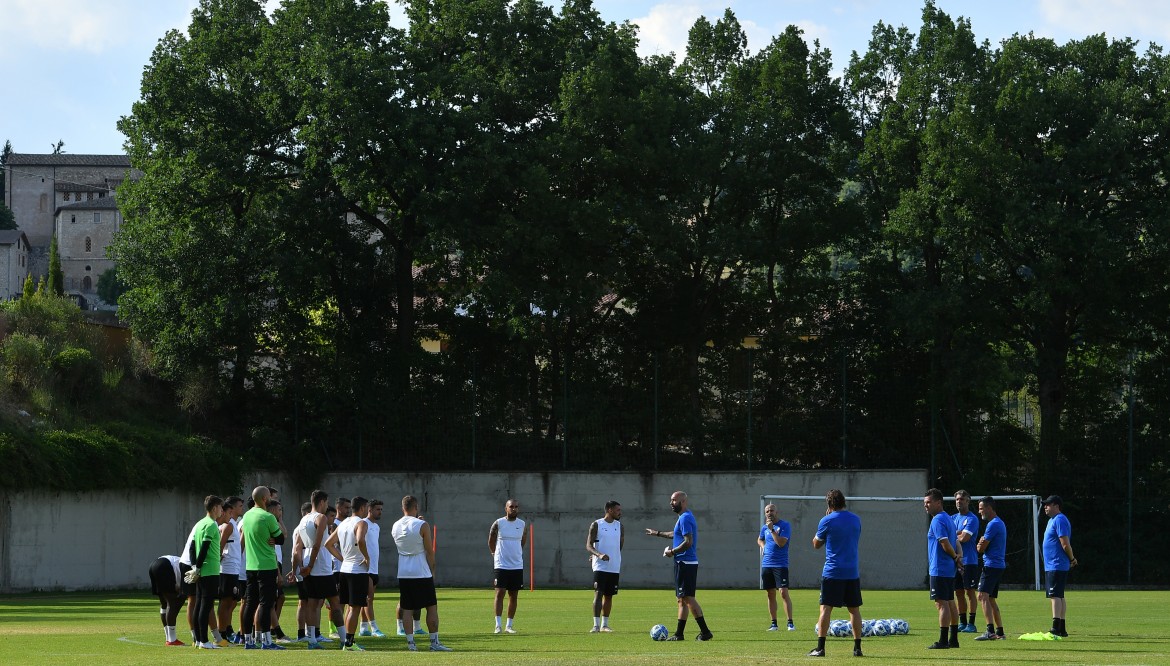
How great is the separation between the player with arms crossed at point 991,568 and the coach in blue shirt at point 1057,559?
0.62 meters

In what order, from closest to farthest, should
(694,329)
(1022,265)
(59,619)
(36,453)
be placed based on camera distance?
(59,619)
(36,453)
(1022,265)
(694,329)

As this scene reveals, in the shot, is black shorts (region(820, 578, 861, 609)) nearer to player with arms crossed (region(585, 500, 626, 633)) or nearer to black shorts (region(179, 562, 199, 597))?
player with arms crossed (region(585, 500, 626, 633))

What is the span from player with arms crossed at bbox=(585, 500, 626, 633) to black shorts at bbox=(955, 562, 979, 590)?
4.62 metres

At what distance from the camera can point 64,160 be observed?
144 meters

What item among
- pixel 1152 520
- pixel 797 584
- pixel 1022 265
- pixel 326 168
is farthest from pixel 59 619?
pixel 1152 520

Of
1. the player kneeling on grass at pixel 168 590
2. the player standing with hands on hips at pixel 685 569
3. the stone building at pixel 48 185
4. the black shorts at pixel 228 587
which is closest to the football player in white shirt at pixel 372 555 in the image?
the black shorts at pixel 228 587

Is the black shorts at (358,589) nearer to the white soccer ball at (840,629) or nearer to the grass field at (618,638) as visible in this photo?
the grass field at (618,638)

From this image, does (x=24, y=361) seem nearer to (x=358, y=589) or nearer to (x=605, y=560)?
(x=358, y=589)

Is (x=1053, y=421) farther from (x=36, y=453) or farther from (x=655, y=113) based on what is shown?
(x=36, y=453)

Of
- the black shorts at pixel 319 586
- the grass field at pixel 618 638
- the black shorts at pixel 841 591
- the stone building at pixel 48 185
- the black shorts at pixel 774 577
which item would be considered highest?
the stone building at pixel 48 185

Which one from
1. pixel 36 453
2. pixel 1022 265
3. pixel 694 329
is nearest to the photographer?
pixel 36 453

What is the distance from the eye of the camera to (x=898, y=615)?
2428cm

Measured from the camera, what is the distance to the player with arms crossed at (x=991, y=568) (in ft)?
60.4

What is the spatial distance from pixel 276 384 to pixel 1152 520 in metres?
25.4
